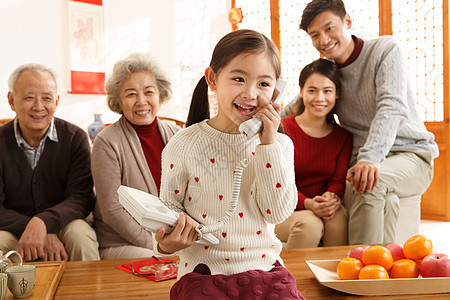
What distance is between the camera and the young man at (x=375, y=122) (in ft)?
6.86

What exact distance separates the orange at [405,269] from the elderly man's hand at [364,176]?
787 millimetres

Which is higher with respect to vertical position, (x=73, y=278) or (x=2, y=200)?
Result: (x=2, y=200)

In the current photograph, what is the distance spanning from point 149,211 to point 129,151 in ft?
3.86

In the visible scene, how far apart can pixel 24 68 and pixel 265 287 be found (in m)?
1.76

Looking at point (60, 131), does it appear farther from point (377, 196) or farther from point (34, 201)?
point (377, 196)

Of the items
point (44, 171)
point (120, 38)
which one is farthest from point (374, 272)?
point (120, 38)

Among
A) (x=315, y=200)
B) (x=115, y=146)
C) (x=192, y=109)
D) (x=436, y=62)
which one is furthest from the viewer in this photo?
(x=436, y=62)

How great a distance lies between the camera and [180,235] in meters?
0.97

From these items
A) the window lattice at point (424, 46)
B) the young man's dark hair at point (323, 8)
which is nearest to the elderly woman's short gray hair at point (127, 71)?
the young man's dark hair at point (323, 8)

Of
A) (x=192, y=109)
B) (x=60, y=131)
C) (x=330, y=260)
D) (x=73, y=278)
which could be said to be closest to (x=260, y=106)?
(x=192, y=109)

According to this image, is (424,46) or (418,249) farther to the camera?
(424,46)

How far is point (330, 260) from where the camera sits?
1.43 m

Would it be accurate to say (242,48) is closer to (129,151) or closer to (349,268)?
(349,268)

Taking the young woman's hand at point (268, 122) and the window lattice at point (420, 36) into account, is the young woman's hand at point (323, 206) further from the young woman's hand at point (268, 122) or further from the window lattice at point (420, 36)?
the window lattice at point (420, 36)
